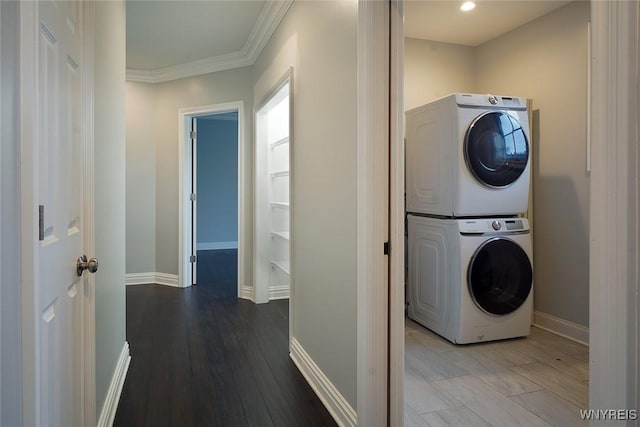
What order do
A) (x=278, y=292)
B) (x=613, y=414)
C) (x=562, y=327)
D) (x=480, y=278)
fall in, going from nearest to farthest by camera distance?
(x=613, y=414) → (x=480, y=278) → (x=562, y=327) → (x=278, y=292)

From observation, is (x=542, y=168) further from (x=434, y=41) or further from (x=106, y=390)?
(x=106, y=390)

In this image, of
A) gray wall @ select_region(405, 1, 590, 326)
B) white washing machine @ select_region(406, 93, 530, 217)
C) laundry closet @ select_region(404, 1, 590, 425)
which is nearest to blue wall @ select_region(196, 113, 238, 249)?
gray wall @ select_region(405, 1, 590, 326)

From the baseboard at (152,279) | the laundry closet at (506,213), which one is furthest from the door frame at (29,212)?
the baseboard at (152,279)

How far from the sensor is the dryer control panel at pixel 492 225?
9.49ft

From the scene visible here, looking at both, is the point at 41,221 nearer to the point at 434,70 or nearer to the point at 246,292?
the point at 246,292

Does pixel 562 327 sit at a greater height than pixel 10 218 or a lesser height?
lesser

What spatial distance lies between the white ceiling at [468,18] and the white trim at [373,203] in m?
1.78

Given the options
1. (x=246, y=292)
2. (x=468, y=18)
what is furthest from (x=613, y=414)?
(x=246, y=292)

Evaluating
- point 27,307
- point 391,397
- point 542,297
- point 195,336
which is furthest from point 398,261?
point 542,297

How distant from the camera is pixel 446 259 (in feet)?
9.75

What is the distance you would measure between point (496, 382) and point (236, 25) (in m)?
3.42

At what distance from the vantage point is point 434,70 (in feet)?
12.7

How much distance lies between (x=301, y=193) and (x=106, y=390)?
1.49 metres

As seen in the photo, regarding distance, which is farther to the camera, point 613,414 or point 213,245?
point 213,245
